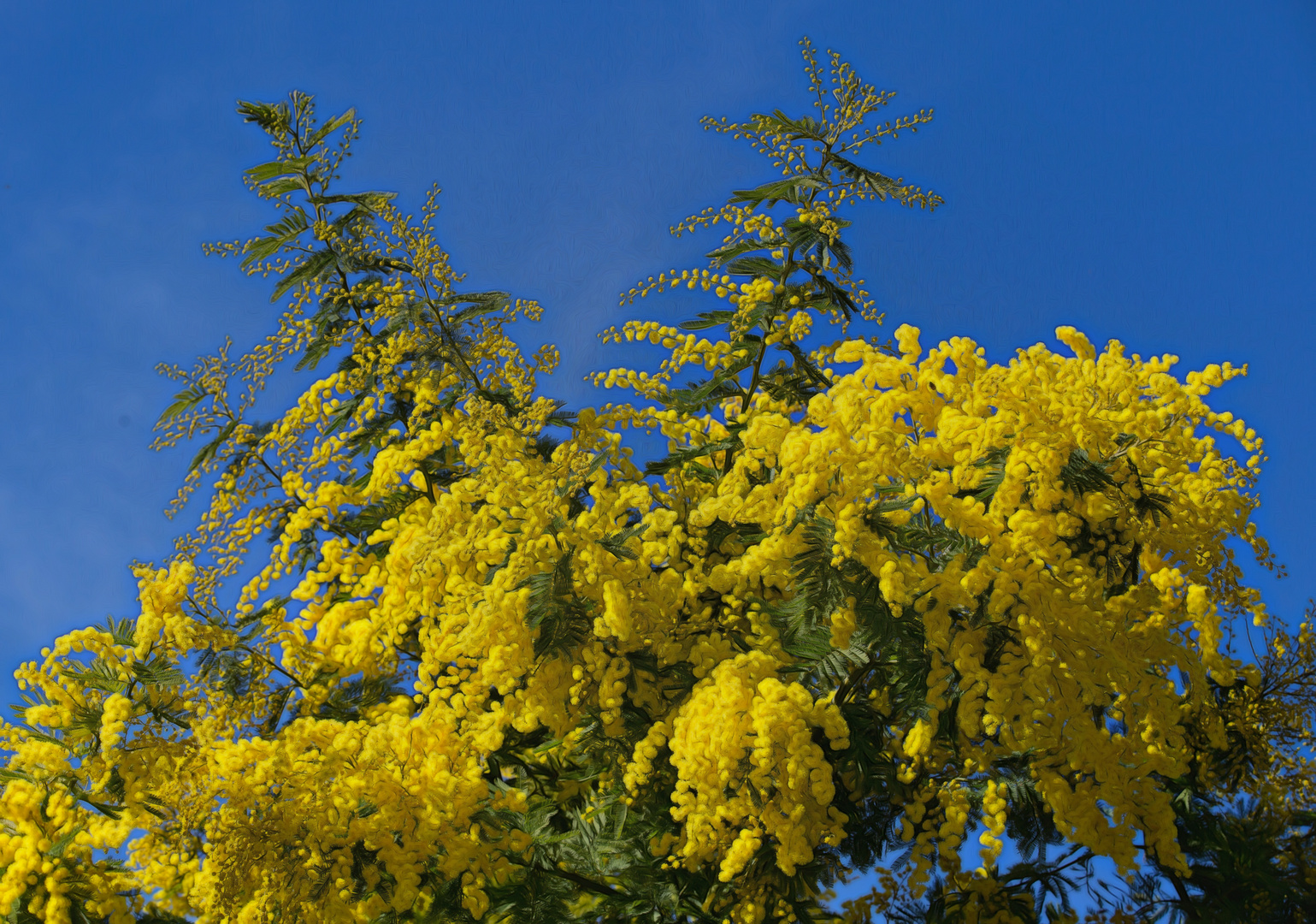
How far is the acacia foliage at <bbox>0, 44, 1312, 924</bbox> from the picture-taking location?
15.6 feet

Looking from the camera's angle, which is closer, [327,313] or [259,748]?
[259,748]

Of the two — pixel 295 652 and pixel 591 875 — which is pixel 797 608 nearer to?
pixel 591 875

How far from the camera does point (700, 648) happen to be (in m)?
5.35

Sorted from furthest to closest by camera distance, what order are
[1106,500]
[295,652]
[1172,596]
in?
[295,652]
[1172,596]
[1106,500]

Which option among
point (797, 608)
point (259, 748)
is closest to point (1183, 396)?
point (797, 608)

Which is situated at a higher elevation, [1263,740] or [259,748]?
[1263,740]

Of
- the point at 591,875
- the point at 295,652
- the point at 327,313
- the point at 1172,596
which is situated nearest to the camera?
the point at 1172,596

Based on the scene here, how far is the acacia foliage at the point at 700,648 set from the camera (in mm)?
4754

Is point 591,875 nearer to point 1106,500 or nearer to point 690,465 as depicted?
point 690,465

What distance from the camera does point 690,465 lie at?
668 cm

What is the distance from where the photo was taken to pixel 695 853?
4977 millimetres

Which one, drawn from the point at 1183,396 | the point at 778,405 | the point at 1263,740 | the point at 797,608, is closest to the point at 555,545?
the point at 797,608

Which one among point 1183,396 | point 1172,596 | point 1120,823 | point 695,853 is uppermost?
point 1183,396

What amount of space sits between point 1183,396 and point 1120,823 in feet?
7.14
